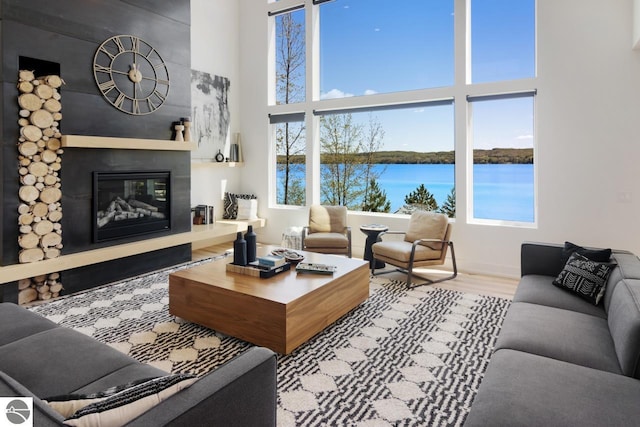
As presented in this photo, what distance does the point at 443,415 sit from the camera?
2.07 metres

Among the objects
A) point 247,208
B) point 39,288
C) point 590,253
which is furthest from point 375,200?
point 39,288

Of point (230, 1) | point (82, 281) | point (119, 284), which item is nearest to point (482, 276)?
point (119, 284)

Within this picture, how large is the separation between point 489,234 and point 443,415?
3204 mm

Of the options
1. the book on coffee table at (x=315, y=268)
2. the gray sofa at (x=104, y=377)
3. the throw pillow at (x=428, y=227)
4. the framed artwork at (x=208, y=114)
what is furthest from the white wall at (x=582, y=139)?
the gray sofa at (x=104, y=377)

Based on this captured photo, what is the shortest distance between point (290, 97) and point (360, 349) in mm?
4809

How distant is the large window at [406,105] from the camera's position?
481cm

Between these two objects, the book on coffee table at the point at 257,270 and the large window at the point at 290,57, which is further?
the large window at the point at 290,57

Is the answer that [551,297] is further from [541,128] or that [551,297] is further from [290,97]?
[290,97]

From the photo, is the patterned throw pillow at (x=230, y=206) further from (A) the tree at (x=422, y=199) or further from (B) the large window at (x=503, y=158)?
(B) the large window at (x=503, y=158)

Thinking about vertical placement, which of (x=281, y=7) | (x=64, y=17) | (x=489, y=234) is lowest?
(x=489, y=234)

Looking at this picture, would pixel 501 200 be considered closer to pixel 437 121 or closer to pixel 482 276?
pixel 482 276

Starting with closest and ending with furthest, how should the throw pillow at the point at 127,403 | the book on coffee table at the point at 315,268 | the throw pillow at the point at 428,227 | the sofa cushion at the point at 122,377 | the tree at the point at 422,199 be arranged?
the throw pillow at the point at 127,403 → the sofa cushion at the point at 122,377 → the book on coffee table at the point at 315,268 → the throw pillow at the point at 428,227 → the tree at the point at 422,199

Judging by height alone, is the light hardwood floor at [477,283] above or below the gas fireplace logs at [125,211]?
below

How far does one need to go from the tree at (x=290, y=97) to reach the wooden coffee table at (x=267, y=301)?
3245 millimetres
